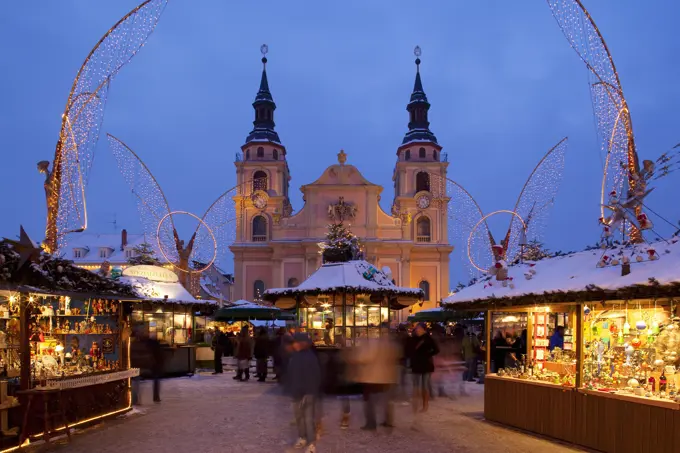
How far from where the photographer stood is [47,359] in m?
10.4

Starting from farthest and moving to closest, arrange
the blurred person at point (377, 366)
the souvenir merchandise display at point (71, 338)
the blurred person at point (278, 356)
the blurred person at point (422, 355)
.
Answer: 1. the blurred person at point (278, 356)
2. the blurred person at point (422, 355)
3. the souvenir merchandise display at point (71, 338)
4. the blurred person at point (377, 366)

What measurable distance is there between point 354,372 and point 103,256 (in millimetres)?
59221

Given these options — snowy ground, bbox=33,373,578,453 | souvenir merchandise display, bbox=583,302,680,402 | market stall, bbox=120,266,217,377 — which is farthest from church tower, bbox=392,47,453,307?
souvenir merchandise display, bbox=583,302,680,402

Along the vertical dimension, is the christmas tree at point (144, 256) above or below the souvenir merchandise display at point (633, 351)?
above

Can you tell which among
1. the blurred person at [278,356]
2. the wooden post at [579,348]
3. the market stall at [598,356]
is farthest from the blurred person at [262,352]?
the wooden post at [579,348]

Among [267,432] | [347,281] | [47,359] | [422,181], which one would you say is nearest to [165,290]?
[347,281]

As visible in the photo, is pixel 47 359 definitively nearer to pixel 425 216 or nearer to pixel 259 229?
pixel 259 229

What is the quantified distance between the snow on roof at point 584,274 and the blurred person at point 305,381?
11.4 ft

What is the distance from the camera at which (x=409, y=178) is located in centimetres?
5634

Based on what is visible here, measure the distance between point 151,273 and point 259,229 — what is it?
116 ft

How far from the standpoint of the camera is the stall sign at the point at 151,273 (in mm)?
19688

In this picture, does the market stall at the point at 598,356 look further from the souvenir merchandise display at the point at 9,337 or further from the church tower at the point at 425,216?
the church tower at the point at 425,216

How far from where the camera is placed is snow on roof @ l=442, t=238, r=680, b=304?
783cm

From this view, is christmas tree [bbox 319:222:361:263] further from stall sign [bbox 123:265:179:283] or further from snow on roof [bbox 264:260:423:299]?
stall sign [bbox 123:265:179:283]
